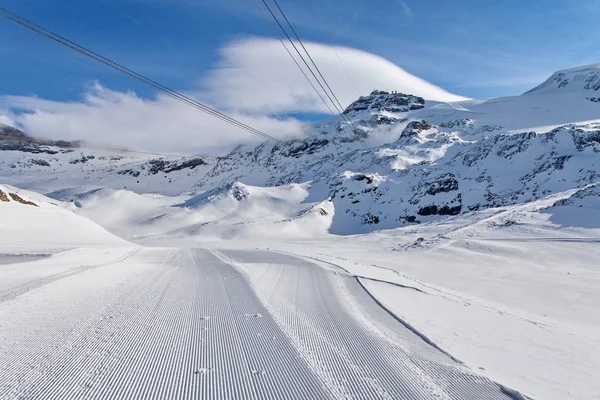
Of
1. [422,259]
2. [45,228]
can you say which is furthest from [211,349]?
[45,228]

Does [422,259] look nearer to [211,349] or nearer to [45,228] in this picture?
[211,349]

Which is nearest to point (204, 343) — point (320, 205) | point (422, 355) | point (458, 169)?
point (422, 355)

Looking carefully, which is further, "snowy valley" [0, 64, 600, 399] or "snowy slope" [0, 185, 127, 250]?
"snowy slope" [0, 185, 127, 250]

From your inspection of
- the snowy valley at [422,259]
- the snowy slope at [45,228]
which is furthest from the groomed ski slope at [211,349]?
the snowy slope at [45,228]

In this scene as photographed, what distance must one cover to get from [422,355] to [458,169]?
108m

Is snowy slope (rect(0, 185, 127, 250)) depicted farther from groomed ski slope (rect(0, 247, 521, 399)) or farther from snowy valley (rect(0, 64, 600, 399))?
groomed ski slope (rect(0, 247, 521, 399))

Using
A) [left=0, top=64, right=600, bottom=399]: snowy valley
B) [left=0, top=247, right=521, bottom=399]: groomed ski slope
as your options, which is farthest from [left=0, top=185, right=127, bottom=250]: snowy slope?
[left=0, top=247, right=521, bottom=399]: groomed ski slope

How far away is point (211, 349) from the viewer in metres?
4.92

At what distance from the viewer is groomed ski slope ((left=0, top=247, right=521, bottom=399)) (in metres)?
3.85

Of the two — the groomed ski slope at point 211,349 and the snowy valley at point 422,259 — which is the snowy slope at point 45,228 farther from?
the groomed ski slope at point 211,349

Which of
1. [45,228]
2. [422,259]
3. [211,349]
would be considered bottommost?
[422,259]

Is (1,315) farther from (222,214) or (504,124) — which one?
(504,124)

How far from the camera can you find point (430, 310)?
28.1ft

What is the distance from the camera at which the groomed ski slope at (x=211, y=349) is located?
12.6 feet
